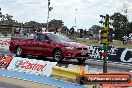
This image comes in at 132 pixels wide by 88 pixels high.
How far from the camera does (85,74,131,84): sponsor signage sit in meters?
10.2

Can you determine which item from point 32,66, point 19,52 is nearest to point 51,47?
point 19,52

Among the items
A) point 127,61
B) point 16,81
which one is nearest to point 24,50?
point 127,61

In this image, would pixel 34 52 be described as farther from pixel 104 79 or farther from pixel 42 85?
pixel 104 79

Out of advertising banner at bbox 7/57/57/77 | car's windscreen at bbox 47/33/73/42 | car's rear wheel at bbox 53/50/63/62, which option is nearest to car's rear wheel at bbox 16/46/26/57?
car's windscreen at bbox 47/33/73/42

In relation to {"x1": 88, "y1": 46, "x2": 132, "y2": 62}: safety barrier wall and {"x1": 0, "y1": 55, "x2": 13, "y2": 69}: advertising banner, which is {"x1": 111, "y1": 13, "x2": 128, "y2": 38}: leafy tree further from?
{"x1": 0, "y1": 55, "x2": 13, "y2": 69}: advertising banner

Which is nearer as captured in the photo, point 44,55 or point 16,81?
point 16,81

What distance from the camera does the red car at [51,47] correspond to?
67.3ft

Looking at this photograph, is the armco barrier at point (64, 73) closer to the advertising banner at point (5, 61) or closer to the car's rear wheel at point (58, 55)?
the advertising banner at point (5, 61)

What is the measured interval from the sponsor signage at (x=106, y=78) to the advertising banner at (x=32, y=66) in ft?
20.4

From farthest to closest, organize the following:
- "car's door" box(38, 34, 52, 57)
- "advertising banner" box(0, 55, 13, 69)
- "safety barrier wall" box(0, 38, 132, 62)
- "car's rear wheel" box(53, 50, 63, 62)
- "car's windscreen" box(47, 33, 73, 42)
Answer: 1. "safety barrier wall" box(0, 38, 132, 62)
2. "car's door" box(38, 34, 52, 57)
3. "car's windscreen" box(47, 33, 73, 42)
4. "car's rear wheel" box(53, 50, 63, 62)
5. "advertising banner" box(0, 55, 13, 69)

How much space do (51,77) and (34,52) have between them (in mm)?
6673

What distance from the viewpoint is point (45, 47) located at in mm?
21859

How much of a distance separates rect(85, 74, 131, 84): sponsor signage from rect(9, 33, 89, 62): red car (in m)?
9.65

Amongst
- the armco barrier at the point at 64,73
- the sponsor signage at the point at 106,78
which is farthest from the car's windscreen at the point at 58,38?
the sponsor signage at the point at 106,78
